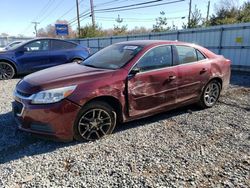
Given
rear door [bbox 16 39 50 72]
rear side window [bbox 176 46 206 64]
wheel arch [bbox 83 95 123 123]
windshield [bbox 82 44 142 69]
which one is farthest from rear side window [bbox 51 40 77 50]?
wheel arch [bbox 83 95 123 123]

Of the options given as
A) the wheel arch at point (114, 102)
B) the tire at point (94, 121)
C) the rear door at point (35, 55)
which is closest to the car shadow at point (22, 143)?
the tire at point (94, 121)

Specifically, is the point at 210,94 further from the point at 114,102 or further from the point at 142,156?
the point at 142,156

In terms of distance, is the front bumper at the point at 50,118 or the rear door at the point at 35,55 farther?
the rear door at the point at 35,55

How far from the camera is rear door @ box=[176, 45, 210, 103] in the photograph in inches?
176

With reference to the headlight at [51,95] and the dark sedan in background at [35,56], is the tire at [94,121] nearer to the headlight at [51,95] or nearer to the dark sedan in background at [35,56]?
the headlight at [51,95]

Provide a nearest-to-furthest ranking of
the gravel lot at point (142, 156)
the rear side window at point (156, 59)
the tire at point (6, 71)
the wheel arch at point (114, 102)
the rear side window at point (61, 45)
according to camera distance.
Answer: the gravel lot at point (142, 156) < the wheel arch at point (114, 102) < the rear side window at point (156, 59) < the tire at point (6, 71) < the rear side window at point (61, 45)

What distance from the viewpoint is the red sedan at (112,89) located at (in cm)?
330

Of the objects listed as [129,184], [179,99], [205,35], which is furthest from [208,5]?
[129,184]

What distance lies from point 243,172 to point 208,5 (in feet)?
134

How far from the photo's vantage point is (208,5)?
1521 inches

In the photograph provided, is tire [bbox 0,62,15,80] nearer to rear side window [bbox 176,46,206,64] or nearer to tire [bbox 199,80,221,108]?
rear side window [bbox 176,46,206,64]

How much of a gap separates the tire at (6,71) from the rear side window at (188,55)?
6.67 m

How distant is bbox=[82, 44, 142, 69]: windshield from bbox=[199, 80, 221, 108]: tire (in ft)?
6.20

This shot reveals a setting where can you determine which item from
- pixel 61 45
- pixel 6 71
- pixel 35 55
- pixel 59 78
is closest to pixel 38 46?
pixel 35 55
